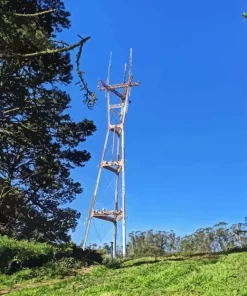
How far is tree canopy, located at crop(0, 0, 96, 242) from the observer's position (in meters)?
11.7

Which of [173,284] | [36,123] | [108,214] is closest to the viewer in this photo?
[173,284]

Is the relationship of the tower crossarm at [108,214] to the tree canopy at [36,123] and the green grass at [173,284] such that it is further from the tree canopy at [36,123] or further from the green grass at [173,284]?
the green grass at [173,284]

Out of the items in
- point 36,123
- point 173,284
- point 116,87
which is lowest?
point 173,284

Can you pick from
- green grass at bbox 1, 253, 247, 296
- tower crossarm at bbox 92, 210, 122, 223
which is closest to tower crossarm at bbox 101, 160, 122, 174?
tower crossarm at bbox 92, 210, 122, 223

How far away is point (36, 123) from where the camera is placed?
19438mm

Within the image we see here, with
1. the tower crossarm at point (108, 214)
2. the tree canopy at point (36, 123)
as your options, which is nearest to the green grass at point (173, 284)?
the tree canopy at point (36, 123)

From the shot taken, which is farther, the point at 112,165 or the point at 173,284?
the point at 112,165

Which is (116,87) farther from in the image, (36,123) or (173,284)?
(173,284)

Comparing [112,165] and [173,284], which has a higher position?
[112,165]

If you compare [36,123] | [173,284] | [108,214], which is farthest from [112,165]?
[173,284]

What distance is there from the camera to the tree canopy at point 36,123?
1168 cm

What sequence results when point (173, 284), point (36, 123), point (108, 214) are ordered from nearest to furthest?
point (173, 284), point (36, 123), point (108, 214)

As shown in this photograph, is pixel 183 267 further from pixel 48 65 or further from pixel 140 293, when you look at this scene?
pixel 48 65

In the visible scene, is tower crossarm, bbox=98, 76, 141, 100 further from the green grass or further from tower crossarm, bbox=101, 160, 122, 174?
the green grass
